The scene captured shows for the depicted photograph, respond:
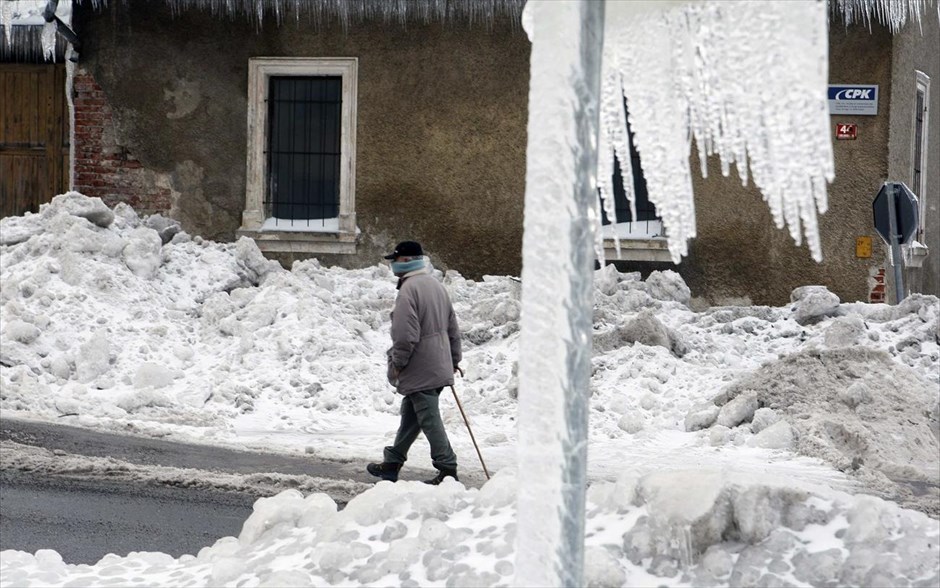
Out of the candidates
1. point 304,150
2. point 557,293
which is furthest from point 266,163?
point 557,293

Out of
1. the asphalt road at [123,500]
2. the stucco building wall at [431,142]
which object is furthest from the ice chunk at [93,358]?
the stucco building wall at [431,142]

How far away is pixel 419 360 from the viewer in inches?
306

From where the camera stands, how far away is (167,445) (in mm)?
8953

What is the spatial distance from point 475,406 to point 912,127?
7797 millimetres

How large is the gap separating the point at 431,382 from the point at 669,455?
218cm

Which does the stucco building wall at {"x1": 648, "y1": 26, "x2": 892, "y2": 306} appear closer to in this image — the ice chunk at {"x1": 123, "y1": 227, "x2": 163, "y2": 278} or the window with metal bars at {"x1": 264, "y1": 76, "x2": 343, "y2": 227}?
the window with metal bars at {"x1": 264, "y1": 76, "x2": 343, "y2": 227}

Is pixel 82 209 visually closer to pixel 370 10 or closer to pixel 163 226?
pixel 163 226

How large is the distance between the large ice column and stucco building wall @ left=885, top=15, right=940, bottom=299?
1226 cm

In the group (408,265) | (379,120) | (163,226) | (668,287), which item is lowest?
(668,287)

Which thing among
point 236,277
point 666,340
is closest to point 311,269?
point 236,277

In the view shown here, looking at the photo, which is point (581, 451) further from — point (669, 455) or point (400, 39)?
point (400, 39)

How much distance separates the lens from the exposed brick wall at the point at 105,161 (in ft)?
50.0

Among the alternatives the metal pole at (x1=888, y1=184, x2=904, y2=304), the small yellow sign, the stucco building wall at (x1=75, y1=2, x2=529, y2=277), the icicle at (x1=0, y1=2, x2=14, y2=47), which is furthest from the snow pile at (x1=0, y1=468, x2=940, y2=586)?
the icicle at (x1=0, y1=2, x2=14, y2=47)

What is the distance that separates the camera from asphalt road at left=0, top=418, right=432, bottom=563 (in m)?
6.21
